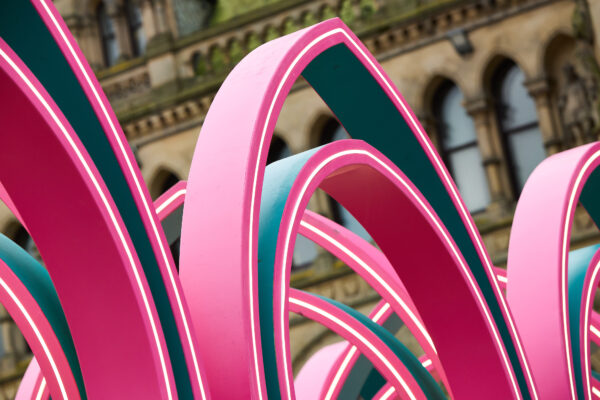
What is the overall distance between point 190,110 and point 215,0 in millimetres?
A: 3198

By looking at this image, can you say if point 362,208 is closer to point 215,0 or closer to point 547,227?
point 547,227

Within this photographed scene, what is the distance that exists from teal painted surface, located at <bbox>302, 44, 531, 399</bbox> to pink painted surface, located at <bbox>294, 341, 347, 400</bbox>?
4067 mm

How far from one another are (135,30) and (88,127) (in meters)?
17.3

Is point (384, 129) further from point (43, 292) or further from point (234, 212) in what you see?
point (43, 292)

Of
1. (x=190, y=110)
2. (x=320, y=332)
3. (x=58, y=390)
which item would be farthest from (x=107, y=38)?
(x=58, y=390)

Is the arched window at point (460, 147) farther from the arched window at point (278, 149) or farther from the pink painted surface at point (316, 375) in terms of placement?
the pink painted surface at point (316, 375)

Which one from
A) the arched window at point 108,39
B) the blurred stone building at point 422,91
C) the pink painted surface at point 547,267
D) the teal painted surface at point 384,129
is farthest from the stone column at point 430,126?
the teal painted surface at point 384,129

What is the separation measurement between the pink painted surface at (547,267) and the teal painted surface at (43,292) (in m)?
2.89

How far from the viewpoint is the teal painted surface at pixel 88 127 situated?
3842mm

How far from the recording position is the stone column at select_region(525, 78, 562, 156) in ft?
51.8

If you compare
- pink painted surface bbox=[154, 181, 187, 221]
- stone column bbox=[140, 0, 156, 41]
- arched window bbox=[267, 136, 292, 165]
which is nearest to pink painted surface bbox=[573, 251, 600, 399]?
pink painted surface bbox=[154, 181, 187, 221]

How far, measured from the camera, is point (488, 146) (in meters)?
16.4

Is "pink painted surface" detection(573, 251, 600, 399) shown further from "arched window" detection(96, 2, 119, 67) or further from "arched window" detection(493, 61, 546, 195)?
"arched window" detection(96, 2, 119, 67)

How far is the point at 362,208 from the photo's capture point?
221 inches
